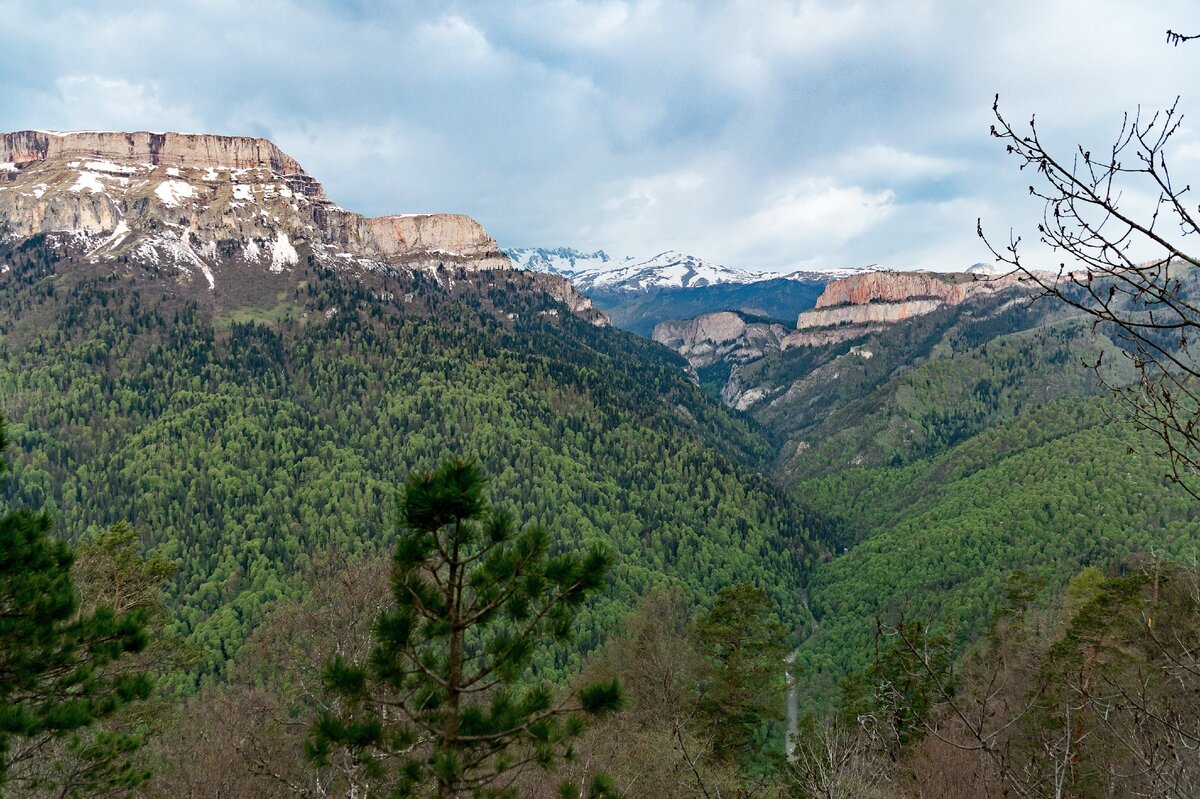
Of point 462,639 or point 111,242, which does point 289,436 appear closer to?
point 111,242

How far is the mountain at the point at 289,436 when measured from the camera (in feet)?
318

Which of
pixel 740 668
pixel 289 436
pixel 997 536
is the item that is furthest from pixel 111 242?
pixel 997 536

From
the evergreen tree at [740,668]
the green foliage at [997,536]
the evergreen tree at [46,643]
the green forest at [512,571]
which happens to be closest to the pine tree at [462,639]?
the green forest at [512,571]

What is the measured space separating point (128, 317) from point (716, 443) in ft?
529

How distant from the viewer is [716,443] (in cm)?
19950

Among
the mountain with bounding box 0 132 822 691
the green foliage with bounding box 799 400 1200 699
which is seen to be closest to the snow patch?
the mountain with bounding box 0 132 822 691

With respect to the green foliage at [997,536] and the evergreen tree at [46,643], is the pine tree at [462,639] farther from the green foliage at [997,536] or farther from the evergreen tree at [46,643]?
the green foliage at [997,536]

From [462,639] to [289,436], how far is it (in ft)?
419

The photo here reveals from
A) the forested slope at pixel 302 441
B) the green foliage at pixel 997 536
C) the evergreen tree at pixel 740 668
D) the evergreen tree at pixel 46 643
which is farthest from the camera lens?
the forested slope at pixel 302 441

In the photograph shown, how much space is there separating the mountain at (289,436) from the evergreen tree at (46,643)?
60848 millimetres

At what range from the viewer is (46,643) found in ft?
37.0

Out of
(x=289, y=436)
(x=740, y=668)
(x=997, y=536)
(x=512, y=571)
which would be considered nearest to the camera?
(x=512, y=571)

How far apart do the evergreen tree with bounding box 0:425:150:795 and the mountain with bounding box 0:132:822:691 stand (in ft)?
200

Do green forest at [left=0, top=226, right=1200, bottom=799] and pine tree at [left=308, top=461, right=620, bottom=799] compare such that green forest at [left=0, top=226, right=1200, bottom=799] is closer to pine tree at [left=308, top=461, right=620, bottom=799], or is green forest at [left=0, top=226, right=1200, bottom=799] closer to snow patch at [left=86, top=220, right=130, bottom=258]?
pine tree at [left=308, top=461, right=620, bottom=799]
